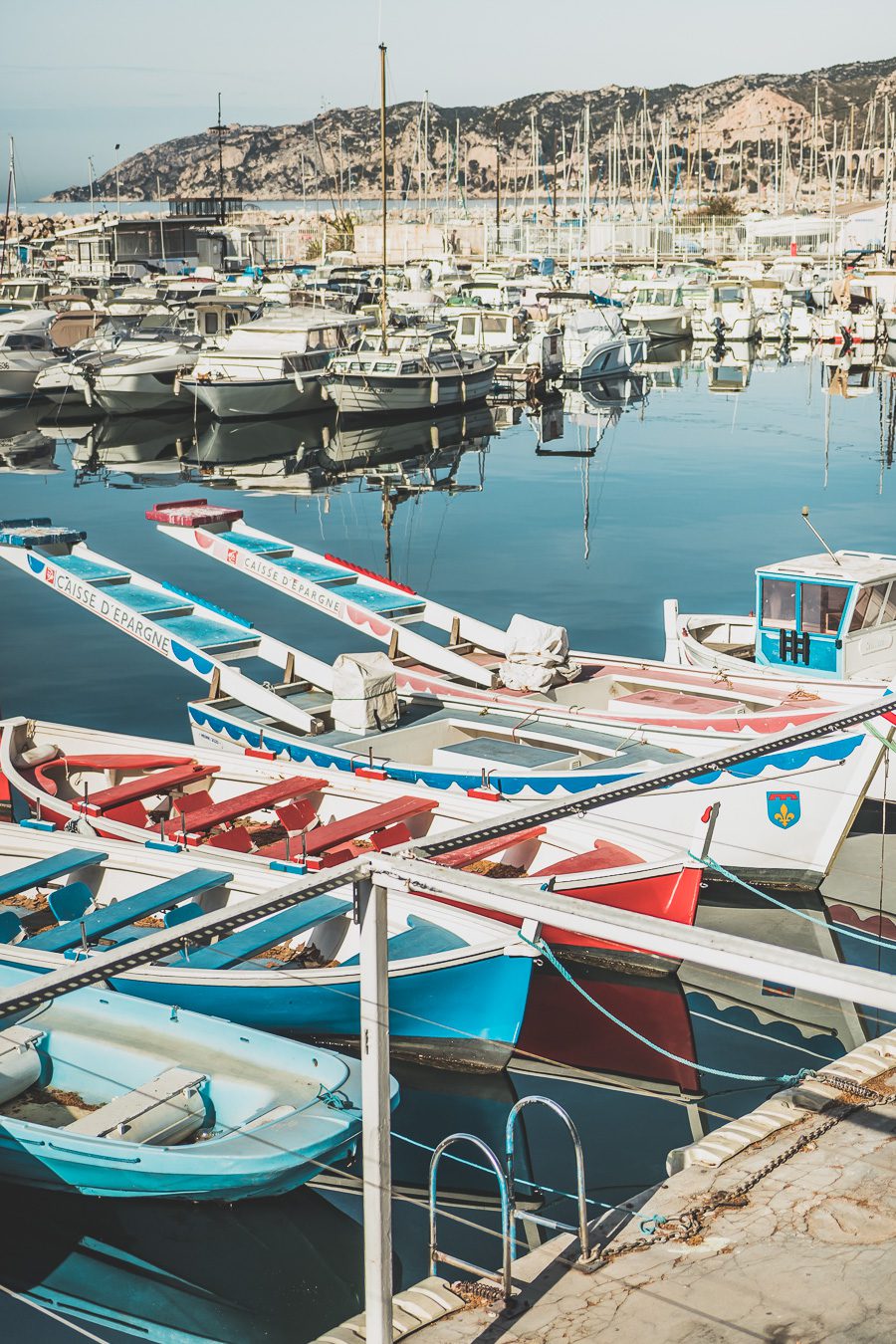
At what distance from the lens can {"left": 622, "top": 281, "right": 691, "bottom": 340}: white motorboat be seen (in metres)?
71.6

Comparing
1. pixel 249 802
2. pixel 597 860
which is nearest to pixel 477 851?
pixel 597 860

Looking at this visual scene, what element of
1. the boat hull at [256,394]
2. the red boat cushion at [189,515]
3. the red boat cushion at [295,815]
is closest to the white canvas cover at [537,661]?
the red boat cushion at [295,815]

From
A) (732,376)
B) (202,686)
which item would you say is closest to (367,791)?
(202,686)

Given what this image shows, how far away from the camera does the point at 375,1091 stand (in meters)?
6.36

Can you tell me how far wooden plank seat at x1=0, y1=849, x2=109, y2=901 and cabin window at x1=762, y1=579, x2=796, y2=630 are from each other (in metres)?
8.42

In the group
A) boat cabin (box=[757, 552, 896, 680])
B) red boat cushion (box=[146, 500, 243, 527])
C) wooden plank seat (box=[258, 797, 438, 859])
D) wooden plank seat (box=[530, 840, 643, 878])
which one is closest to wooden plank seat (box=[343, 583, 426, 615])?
red boat cushion (box=[146, 500, 243, 527])

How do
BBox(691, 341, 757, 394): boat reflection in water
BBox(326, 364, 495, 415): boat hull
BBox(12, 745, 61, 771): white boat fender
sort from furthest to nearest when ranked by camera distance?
BBox(691, 341, 757, 394): boat reflection in water
BBox(326, 364, 495, 415): boat hull
BBox(12, 745, 61, 771): white boat fender

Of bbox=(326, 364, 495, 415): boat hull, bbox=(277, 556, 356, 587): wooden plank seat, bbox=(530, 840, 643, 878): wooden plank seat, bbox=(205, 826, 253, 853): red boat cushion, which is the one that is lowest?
bbox=(205, 826, 253, 853): red boat cushion

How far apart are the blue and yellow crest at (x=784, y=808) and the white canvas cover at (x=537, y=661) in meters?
3.52

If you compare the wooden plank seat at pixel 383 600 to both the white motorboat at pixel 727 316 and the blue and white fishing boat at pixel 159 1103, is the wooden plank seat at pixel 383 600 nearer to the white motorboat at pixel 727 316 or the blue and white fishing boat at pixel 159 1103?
the blue and white fishing boat at pixel 159 1103

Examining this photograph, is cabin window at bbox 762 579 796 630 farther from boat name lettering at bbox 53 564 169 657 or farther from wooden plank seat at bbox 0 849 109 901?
wooden plank seat at bbox 0 849 109 901

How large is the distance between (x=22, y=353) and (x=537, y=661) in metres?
44.2

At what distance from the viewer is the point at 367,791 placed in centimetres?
1419

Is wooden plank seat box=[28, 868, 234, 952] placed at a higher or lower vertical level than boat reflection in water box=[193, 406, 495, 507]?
lower
